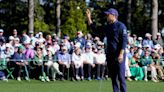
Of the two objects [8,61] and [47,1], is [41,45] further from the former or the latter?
[47,1]

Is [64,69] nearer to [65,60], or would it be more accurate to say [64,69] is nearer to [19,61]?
[65,60]

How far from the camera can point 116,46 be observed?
39.9ft

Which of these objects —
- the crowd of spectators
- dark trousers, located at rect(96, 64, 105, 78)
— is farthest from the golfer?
dark trousers, located at rect(96, 64, 105, 78)

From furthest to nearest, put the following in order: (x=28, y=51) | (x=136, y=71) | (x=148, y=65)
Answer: (x=148, y=65) → (x=136, y=71) → (x=28, y=51)

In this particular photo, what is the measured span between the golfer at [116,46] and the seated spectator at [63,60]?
27.5 feet

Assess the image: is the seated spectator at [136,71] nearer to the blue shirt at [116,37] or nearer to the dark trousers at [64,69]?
the dark trousers at [64,69]

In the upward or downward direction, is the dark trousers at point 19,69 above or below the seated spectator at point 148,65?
above

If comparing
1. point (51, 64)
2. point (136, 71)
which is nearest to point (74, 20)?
point (136, 71)

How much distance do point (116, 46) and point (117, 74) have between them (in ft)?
2.09

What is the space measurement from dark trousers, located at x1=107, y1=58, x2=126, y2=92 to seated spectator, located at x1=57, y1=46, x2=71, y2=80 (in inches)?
330

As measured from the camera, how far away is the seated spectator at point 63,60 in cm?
2061

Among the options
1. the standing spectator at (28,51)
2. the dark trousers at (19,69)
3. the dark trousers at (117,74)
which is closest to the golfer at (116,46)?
the dark trousers at (117,74)

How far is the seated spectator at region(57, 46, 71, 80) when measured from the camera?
67.6 feet

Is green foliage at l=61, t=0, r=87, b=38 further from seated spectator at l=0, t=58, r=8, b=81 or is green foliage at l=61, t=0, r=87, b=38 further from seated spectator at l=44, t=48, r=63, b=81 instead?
seated spectator at l=0, t=58, r=8, b=81
